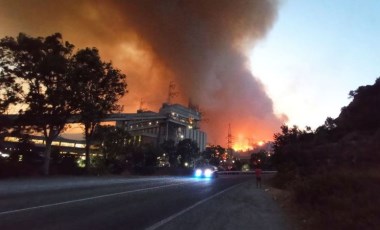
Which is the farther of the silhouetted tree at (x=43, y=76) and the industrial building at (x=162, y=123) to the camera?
the industrial building at (x=162, y=123)

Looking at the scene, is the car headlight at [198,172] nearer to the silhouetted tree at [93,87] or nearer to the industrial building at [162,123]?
the silhouetted tree at [93,87]

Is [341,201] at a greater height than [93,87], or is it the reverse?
[93,87]

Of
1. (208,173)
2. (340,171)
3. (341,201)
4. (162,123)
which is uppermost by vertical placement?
(162,123)

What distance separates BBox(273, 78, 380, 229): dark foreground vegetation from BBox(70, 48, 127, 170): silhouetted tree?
Answer: 19710 millimetres

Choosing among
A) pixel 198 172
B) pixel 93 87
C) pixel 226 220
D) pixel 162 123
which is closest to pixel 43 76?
pixel 93 87

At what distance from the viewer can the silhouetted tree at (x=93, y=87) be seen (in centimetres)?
4447

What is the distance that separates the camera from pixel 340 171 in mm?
20188

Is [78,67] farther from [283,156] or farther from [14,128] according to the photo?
[283,156]

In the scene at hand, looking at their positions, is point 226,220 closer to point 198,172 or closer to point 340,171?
point 340,171

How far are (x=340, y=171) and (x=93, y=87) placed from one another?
107 feet

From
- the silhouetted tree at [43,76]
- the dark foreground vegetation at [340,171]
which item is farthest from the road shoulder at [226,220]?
the silhouetted tree at [43,76]

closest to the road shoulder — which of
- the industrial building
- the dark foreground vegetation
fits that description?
the dark foreground vegetation

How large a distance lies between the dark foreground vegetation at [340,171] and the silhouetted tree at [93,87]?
64.7 feet

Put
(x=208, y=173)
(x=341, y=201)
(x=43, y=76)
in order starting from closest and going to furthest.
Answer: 1. (x=341, y=201)
2. (x=43, y=76)
3. (x=208, y=173)
